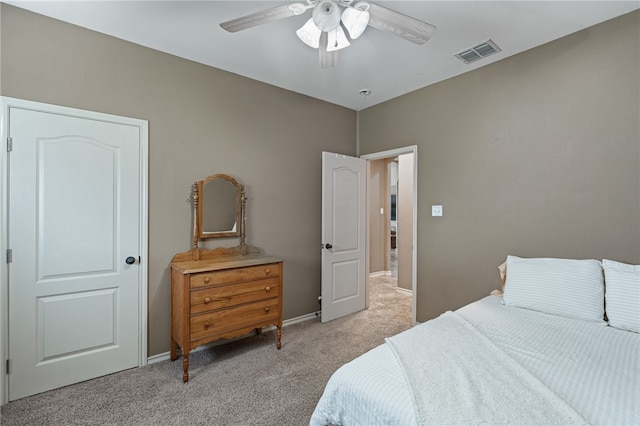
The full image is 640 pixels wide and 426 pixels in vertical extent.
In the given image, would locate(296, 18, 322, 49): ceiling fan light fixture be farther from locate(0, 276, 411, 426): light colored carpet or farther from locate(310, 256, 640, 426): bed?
locate(0, 276, 411, 426): light colored carpet

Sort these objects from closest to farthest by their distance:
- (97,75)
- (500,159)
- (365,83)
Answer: (97,75) → (500,159) → (365,83)

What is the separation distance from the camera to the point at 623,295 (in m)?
1.87

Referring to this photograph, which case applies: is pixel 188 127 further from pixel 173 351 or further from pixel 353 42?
pixel 173 351

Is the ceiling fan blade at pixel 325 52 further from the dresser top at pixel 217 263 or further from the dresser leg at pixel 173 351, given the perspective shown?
the dresser leg at pixel 173 351

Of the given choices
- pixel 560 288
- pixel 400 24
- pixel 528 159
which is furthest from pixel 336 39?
pixel 560 288

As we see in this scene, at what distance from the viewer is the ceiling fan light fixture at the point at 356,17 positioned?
1687 mm

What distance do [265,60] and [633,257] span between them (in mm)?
3309

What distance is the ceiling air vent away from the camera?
2.54 meters

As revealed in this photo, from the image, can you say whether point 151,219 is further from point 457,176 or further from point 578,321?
point 578,321

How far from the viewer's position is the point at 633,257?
2.12m

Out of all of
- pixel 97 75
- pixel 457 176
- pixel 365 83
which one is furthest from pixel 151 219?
pixel 457 176

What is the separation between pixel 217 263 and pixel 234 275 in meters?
0.21

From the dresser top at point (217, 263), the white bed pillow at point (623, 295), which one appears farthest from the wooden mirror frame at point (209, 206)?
the white bed pillow at point (623, 295)

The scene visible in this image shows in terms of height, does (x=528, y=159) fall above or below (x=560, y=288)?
above
